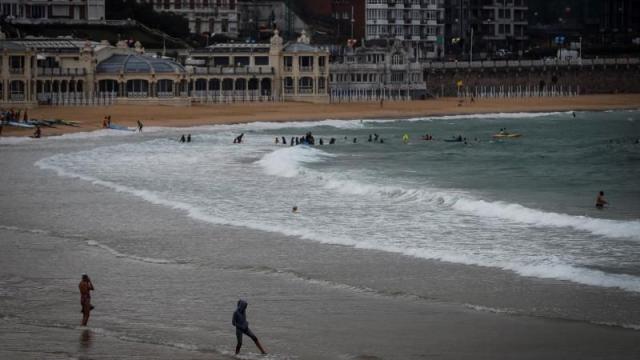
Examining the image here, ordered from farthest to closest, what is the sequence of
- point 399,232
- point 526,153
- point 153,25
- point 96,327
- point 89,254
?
1. point 153,25
2. point 526,153
3. point 399,232
4. point 89,254
5. point 96,327

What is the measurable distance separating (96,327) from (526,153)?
185ft

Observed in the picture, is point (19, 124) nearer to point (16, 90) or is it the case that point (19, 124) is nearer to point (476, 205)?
point (16, 90)

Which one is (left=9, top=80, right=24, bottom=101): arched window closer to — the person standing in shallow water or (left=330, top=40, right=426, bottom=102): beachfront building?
(left=330, top=40, right=426, bottom=102): beachfront building

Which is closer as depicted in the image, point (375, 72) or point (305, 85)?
point (305, 85)

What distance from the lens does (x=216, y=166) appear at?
67312mm

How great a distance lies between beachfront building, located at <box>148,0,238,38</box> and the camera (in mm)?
160125

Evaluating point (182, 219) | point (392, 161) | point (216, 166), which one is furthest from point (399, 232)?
point (392, 161)

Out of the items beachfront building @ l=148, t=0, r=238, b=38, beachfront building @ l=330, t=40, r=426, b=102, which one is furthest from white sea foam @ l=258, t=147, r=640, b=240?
beachfront building @ l=148, t=0, r=238, b=38

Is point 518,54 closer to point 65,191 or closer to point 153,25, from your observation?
point 153,25

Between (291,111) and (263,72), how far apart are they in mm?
12063

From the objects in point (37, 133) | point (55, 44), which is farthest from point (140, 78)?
point (37, 133)

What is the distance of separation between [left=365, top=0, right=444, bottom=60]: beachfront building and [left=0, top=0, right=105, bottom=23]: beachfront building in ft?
109

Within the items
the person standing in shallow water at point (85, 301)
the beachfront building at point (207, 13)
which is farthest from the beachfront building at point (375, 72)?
the person standing in shallow water at point (85, 301)

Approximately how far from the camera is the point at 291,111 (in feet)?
400
